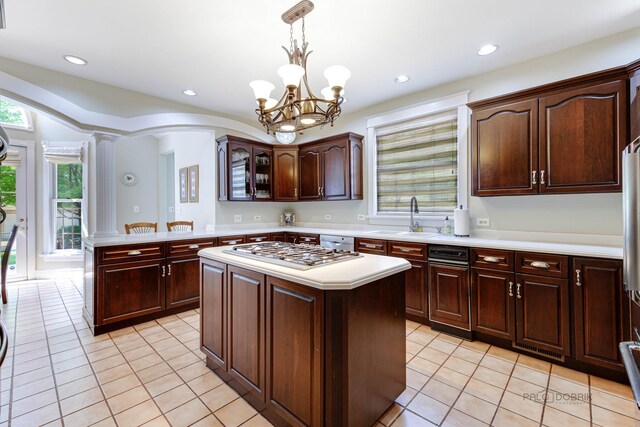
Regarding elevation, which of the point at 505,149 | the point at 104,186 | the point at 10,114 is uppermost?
the point at 10,114

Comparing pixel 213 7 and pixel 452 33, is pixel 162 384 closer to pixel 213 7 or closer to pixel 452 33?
pixel 213 7

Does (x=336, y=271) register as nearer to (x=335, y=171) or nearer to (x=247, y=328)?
(x=247, y=328)

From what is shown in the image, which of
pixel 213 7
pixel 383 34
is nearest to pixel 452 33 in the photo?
pixel 383 34

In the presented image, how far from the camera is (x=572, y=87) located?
2.51 metres

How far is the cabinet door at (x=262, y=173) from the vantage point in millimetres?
4660

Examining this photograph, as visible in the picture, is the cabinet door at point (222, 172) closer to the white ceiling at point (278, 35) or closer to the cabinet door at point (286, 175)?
the cabinet door at point (286, 175)

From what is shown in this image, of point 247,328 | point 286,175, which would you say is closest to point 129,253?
point 247,328

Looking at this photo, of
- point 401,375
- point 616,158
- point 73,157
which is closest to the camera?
point 401,375

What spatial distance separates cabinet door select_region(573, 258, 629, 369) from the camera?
2.13 metres

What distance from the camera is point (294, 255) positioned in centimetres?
206

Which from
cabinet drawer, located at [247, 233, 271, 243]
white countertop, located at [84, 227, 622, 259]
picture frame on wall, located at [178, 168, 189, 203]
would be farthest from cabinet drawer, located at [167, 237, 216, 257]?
picture frame on wall, located at [178, 168, 189, 203]

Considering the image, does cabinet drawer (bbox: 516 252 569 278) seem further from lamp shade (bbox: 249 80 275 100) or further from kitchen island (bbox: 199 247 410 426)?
lamp shade (bbox: 249 80 275 100)

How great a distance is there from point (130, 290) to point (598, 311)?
4222 millimetres

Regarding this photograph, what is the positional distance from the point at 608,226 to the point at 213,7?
12.3ft
